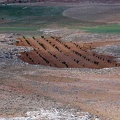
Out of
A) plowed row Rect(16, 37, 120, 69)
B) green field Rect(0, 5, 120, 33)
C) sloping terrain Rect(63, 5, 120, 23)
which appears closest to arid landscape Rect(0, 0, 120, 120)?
plowed row Rect(16, 37, 120, 69)

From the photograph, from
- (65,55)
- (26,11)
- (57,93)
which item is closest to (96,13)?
(26,11)

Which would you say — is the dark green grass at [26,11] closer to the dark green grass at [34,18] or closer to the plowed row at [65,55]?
the dark green grass at [34,18]

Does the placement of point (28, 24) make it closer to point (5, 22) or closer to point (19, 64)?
point (5, 22)

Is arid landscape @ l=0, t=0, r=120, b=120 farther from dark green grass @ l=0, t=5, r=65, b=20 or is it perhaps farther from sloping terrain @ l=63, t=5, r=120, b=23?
dark green grass @ l=0, t=5, r=65, b=20

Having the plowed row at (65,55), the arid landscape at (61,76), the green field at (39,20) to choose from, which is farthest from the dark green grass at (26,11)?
the plowed row at (65,55)

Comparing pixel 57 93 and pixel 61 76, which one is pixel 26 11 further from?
pixel 57 93

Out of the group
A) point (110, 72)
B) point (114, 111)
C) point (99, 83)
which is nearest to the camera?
point (114, 111)

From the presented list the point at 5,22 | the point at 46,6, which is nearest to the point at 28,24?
the point at 5,22
